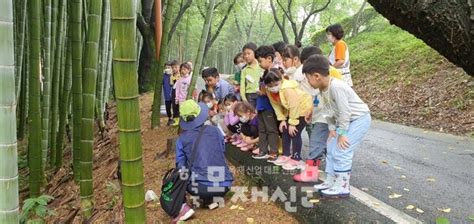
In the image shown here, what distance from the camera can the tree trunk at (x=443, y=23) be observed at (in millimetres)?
1298

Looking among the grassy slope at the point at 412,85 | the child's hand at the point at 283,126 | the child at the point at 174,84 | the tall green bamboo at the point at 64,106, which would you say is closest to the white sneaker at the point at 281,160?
the child's hand at the point at 283,126

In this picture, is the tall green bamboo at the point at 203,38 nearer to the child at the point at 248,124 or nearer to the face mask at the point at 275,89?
the child at the point at 248,124

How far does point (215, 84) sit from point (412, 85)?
5.68 metres

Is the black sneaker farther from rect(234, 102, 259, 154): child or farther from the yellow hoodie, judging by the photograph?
the yellow hoodie

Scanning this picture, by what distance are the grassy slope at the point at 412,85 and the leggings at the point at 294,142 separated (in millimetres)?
4043

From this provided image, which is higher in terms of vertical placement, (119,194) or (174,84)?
(174,84)

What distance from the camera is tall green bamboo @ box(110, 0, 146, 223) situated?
1787 millimetres

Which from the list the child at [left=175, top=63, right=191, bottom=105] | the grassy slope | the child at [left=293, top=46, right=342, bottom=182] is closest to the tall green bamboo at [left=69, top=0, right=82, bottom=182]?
Answer: the child at [left=293, top=46, right=342, bottom=182]

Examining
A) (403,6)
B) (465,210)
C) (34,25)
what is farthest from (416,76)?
(403,6)

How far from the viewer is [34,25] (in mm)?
3330

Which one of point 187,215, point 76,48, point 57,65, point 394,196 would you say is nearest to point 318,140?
point 394,196

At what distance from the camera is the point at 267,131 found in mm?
4105

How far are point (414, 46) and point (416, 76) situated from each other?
2075 mm

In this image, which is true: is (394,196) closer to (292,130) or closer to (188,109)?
(292,130)
